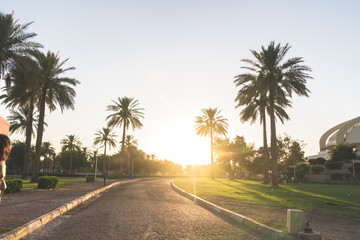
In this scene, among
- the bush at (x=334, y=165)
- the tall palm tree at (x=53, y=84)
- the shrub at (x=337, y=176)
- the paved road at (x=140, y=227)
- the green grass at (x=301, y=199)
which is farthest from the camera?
the bush at (x=334, y=165)

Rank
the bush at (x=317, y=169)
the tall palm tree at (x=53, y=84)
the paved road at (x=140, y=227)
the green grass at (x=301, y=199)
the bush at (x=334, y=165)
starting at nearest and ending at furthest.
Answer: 1. the paved road at (x=140, y=227)
2. the green grass at (x=301, y=199)
3. the tall palm tree at (x=53, y=84)
4. the bush at (x=334, y=165)
5. the bush at (x=317, y=169)

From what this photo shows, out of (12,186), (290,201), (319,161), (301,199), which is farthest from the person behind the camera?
(319,161)

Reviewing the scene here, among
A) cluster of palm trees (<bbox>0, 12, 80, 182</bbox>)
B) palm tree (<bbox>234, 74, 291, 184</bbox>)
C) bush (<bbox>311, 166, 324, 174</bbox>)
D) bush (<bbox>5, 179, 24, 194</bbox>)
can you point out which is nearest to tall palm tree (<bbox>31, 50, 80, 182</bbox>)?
cluster of palm trees (<bbox>0, 12, 80, 182</bbox>)

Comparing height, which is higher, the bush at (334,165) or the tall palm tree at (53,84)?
the tall palm tree at (53,84)

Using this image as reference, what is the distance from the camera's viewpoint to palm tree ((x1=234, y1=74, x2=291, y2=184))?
28.5m

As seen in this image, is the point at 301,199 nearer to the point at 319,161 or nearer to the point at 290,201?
the point at 290,201

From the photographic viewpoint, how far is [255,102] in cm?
3284

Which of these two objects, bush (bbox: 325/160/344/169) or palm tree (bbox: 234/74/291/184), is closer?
palm tree (bbox: 234/74/291/184)

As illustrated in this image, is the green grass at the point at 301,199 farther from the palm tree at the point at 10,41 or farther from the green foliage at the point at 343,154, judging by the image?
the green foliage at the point at 343,154

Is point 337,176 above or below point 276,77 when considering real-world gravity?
below

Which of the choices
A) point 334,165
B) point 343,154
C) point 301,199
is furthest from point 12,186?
point 343,154

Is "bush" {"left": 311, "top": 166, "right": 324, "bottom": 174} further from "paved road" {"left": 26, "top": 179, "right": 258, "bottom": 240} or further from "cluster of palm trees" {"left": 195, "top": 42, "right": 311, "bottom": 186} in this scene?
"paved road" {"left": 26, "top": 179, "right": 258, "bottom": 240}

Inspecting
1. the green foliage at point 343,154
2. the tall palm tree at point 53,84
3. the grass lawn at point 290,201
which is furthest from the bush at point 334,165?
the tall palm tree at point 53,84

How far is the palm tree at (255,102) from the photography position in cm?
2850
